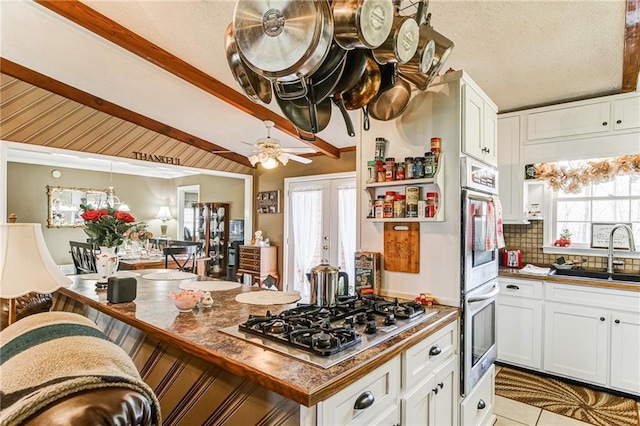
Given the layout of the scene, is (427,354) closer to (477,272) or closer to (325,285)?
(325,285)

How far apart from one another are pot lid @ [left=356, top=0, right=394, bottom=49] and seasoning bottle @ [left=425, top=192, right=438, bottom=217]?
100 centimetres

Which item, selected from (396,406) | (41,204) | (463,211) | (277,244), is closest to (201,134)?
(277,244)

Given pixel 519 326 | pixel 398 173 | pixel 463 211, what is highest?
pixel 398 173

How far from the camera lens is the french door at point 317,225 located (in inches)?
215

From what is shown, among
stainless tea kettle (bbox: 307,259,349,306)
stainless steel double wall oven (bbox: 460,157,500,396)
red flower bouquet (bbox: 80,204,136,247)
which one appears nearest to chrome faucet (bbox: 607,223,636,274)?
stainless steel double wall oven (bbox: 460,157,500,396)

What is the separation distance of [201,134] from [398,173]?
4.40 m

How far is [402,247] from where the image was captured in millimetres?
2098

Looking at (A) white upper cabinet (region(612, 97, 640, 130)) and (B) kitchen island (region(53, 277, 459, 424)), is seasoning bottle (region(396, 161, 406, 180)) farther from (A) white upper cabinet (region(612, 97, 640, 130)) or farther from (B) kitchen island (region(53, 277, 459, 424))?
(A) white upper cabinet (region(612, 97, 640, 130))

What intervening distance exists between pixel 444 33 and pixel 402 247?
1.47 metres

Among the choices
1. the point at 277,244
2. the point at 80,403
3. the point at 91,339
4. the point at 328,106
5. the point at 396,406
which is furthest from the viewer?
the point at 277,244

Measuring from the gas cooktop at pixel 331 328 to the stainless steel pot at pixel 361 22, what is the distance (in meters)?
1.02

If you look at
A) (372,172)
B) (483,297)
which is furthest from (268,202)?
(483,297)

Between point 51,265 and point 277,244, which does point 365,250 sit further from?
point 277,244

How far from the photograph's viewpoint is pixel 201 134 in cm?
559
